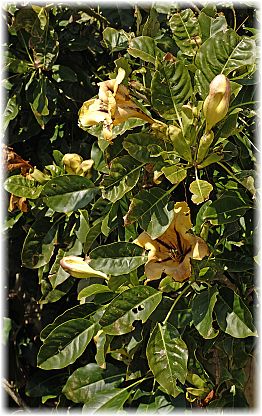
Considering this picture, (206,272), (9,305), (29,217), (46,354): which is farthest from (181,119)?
(9,305)

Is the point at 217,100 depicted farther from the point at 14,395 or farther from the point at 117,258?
the point at 14,395

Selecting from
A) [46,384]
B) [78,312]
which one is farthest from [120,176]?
[46,384]

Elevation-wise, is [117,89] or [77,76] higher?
[117,89]

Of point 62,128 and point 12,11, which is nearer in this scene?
point 12,11

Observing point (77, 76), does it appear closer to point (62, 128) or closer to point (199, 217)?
point (62, 128)

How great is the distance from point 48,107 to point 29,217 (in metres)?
0.31

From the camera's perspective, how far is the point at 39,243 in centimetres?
165

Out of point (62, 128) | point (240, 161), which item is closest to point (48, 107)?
point (62, 128)

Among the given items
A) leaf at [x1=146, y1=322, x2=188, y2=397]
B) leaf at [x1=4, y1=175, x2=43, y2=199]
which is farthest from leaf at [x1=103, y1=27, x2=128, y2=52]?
leaf at [x1=146, y1=322, x2=188, y2=397]

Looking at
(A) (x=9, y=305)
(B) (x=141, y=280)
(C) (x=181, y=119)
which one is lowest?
(A) (x=9, y=305)

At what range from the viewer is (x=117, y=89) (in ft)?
4.10

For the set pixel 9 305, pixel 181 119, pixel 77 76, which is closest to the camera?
Result: pixel 181 119

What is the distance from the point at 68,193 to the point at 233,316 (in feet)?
1.38

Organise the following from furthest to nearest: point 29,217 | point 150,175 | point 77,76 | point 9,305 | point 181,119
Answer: point 9,305
point 77,76
point 29,217
point 150,175
point 181,119
